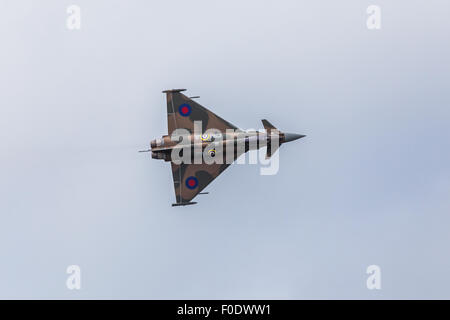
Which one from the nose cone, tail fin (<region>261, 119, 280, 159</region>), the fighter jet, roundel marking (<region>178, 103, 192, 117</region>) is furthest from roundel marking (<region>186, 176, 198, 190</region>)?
the nose cone

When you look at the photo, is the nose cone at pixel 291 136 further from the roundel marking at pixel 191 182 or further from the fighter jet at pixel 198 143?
the roundel marking at pixel 191 182

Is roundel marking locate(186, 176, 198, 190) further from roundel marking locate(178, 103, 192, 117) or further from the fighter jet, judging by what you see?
roundel marking locate(178, 103, 192, 117)

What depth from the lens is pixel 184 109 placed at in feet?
294

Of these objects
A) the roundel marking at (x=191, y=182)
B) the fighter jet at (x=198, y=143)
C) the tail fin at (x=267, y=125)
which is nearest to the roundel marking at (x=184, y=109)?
the fighter jet at (x=198, y=143)

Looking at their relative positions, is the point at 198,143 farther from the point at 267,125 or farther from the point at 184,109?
the point at 267,125

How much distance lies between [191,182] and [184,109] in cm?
753

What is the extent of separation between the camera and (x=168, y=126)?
88.6 m

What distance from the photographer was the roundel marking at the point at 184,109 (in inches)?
3521

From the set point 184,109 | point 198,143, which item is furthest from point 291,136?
point 184,109

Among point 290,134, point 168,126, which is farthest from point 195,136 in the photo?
point 290,134

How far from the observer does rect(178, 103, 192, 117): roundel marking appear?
293 ft

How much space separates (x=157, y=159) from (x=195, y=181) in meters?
5.23
